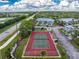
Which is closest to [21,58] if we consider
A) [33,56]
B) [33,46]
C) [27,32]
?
[33,56]

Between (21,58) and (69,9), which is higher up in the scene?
(21,58)

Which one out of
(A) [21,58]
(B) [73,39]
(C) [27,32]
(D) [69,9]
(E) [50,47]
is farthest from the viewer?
(D) [69,9]

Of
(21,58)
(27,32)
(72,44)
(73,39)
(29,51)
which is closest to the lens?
(21,58)

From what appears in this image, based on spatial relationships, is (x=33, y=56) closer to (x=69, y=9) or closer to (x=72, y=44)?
(x=72, y=44)

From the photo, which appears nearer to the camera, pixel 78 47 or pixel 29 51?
pixel 29 51

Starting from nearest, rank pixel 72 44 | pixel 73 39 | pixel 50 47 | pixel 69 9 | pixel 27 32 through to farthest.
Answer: pixel 50 47, pixel 72 44, pixel 73 39, pixel 27 32, pixel 69 9

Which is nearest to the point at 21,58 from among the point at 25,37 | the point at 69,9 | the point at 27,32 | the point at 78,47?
the point at 78,47

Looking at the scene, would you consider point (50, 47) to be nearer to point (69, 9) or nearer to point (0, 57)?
point (0, 57)

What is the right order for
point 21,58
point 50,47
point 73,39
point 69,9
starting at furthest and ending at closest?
point 69,9
point 73,39
point 50,47
point 21,58

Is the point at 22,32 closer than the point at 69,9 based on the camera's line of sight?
Yes
